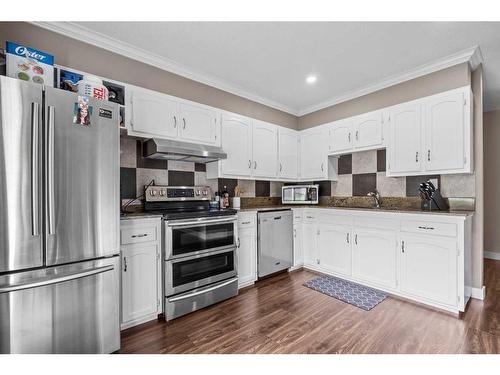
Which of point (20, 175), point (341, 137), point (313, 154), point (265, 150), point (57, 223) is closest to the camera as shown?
point (20, 175)

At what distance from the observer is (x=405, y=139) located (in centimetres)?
291

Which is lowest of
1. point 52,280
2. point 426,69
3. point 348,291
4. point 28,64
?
point 348,291

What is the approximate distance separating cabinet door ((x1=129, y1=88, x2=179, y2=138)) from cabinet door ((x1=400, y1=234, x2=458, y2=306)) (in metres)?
2.88

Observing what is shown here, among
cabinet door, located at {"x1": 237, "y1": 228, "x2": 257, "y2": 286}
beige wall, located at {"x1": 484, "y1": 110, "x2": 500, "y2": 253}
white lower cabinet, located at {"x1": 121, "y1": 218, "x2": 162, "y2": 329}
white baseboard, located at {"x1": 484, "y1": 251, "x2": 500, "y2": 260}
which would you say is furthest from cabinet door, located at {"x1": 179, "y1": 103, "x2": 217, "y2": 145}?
white baseboard, located at {"x1": 484, "y1": 251, "x2": 500, "y2": 260}

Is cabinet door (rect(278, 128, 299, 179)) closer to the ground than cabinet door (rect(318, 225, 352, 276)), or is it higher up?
higher up

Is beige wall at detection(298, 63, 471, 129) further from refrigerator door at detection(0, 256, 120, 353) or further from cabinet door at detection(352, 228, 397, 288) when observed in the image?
refrigerator door at detection(0, 256, 120, 353)

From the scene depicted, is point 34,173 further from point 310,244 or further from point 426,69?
point 426,69

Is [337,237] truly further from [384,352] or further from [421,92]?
[421,92]

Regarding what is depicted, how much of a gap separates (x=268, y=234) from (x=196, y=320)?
1408 millimetres

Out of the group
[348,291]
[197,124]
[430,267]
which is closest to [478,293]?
[430,267]

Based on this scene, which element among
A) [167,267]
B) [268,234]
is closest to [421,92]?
[268,234]

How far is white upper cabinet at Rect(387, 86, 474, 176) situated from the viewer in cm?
250

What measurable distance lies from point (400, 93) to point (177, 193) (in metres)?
3.07

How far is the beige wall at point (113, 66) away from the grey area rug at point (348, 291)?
2.59 meters
